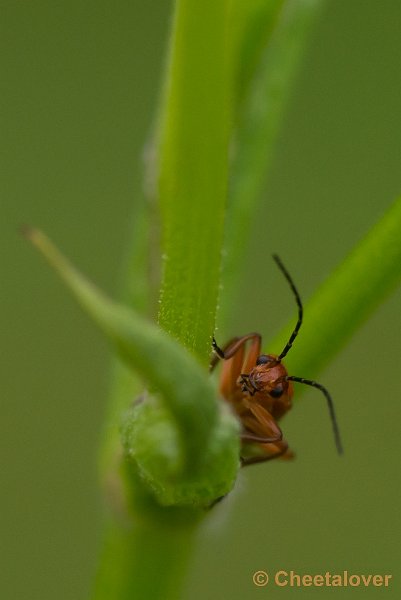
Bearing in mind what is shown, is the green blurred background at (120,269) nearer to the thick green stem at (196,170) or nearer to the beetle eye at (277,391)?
the beetle eye at (277,391)

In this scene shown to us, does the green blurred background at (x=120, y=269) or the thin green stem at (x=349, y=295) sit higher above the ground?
the thin green stem at (x=349, y=295)

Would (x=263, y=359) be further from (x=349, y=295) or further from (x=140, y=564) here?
(x=140, y=564)

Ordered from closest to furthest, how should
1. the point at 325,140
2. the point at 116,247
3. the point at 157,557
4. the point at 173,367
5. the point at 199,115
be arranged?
the point at 173,367, the point at 199,115, the point at 157,557, the point at 116,247, the point at 325,140

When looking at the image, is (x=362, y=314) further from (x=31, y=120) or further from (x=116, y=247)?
(x=31, y=120)

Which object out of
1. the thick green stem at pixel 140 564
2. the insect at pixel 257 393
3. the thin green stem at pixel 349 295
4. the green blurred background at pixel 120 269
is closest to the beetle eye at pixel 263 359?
the insect at pixel 257 393

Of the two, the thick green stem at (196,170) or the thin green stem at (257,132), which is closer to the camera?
the thick green stem at (196,170)

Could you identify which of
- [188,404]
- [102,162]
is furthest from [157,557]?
[102,162]
